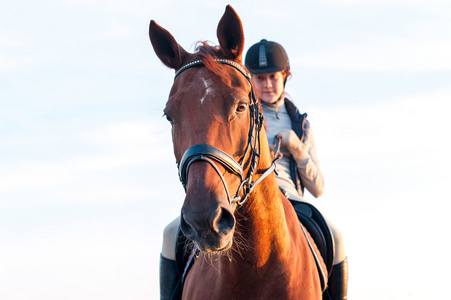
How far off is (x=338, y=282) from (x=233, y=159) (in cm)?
246

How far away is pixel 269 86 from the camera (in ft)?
23.7

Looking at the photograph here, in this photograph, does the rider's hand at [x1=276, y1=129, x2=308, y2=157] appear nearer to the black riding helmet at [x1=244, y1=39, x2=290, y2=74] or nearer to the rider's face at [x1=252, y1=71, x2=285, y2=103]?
the rider's face at [x1=252, y1=71, x2=285, y2=103]

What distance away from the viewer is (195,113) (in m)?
3.95

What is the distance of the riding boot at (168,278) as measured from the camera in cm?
591

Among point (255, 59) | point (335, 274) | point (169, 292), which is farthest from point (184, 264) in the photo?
point (255, 59)

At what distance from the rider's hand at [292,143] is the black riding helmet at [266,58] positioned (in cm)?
125

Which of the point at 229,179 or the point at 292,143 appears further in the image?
the point at 292,143

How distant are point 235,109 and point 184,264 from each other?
7.67 feet

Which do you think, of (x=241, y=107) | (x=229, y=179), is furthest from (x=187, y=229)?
(x=241, y=107)

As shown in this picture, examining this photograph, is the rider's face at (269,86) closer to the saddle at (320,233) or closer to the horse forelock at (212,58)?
Result: the saddle at (320,233)

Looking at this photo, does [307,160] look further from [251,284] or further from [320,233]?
[251,284]

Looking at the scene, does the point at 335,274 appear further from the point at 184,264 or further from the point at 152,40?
the point at 152,40

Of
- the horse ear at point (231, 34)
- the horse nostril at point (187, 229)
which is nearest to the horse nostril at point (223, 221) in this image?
the horse nostril at point (187, 229)

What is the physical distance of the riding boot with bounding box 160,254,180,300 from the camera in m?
5.91
